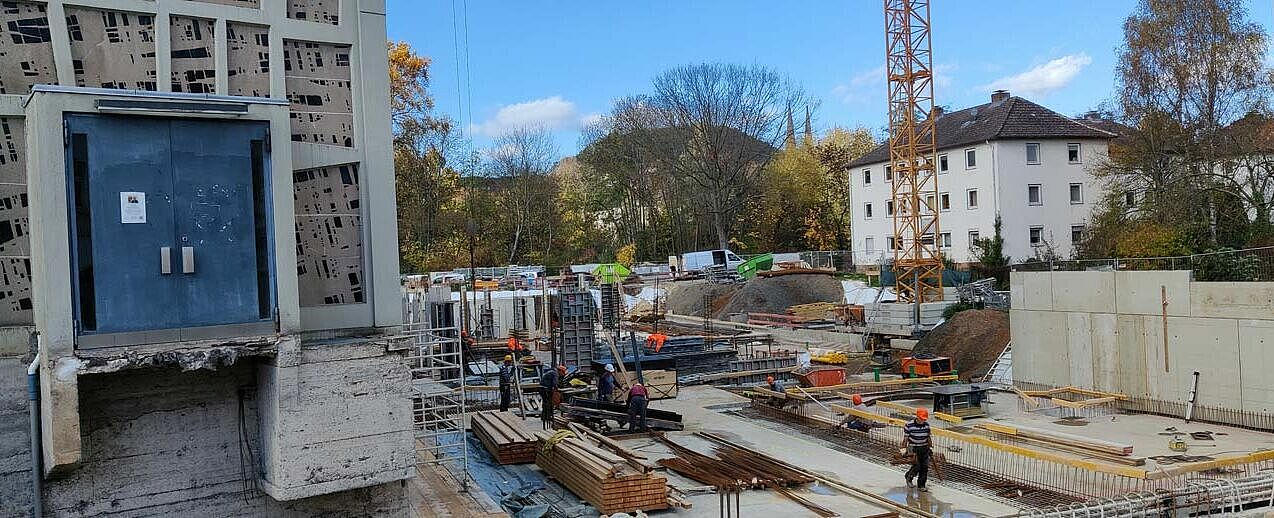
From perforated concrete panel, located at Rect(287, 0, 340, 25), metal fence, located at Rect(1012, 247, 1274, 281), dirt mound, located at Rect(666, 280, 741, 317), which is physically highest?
perforated concrete panel, located at Rect(287, 0, 340, 25)

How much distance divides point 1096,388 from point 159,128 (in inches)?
752

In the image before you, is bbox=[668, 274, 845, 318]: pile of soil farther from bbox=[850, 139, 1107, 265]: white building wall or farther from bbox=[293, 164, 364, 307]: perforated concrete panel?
bbox=[293, 164, 364, 307]: perforated concrete panel

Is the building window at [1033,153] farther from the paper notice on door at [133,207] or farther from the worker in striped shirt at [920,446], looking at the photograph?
the paper notice on door at [133,207]

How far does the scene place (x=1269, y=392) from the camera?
17.0 meters

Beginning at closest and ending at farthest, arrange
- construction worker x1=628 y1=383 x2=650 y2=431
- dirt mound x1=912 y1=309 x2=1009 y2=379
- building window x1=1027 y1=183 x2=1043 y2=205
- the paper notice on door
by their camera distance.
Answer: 1. the paper notice on door
2. construction worker x1=628 y1=383 x2=650 y2=431
3. dirt mound x1=912 y1=309 x2=1009 y2=379
4. building window x1=1027 y1=183 x2=1043 y2=205

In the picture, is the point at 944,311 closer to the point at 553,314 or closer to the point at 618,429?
the point at 553,314

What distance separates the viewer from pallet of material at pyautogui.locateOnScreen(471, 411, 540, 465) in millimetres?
15516

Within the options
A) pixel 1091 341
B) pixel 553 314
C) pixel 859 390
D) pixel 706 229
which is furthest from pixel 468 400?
pixel 706 229

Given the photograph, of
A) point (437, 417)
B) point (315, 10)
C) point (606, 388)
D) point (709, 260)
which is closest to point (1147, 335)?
point (606, 388)

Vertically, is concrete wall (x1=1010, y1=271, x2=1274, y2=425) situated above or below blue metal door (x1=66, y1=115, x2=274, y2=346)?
below

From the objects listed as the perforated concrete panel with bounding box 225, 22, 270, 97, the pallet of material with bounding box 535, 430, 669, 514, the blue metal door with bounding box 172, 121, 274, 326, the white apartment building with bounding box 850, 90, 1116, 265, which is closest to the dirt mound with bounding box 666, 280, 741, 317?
the white apartment building with bounding box 850, 90, 1116, 265

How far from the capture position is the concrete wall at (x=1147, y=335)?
17406 mm

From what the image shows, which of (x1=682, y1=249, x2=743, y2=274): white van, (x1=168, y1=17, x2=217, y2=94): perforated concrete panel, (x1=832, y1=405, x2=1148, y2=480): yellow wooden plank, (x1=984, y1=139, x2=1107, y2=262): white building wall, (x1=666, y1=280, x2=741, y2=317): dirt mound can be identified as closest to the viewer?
(x1=168, y1=17, x2=217, y2=94): perforated concrete panel

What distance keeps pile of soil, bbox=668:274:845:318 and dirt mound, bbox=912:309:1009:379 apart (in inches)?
560
